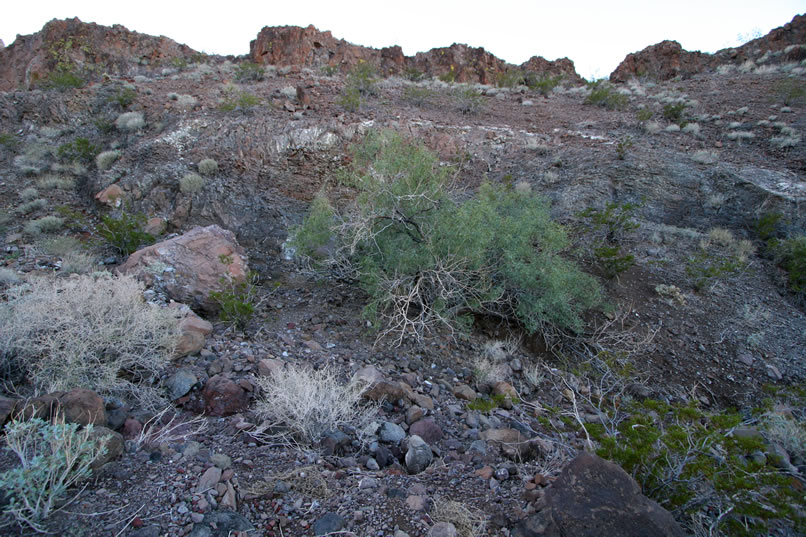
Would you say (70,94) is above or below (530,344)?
above

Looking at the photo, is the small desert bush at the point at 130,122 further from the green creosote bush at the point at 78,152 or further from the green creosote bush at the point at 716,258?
the green creosote bush at the point at 716,258

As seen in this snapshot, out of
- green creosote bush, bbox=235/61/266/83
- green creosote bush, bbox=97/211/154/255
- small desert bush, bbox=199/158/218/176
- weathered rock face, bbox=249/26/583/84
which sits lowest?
green creosote bush, bbox=97/211/154/255

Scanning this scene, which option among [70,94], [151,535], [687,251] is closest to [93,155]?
[70,94]

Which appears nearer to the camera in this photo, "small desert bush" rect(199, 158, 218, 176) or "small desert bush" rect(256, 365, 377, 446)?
"small desert bush" rect(256, 365, 377, 446)

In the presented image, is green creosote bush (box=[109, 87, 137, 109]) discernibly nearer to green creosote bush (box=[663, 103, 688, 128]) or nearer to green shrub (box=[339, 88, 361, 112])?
green shrub (box=[339, 88, 361, 112])

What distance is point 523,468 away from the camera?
8.06 ft

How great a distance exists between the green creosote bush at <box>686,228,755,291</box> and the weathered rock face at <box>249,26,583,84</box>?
13.5m

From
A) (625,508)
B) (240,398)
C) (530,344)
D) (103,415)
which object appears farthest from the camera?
(530,344)

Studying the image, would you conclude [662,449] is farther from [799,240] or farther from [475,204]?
[799,240]

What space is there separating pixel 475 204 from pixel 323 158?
4.46 metres

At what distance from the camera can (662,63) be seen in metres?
18.5

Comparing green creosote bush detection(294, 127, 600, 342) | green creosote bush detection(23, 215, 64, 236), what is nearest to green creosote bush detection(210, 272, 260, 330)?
green creosote bush detection(294, 127, 600, 342)

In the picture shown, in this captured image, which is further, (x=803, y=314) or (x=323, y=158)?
(x=323, y=158)

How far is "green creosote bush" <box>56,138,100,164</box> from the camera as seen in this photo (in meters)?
8.33
